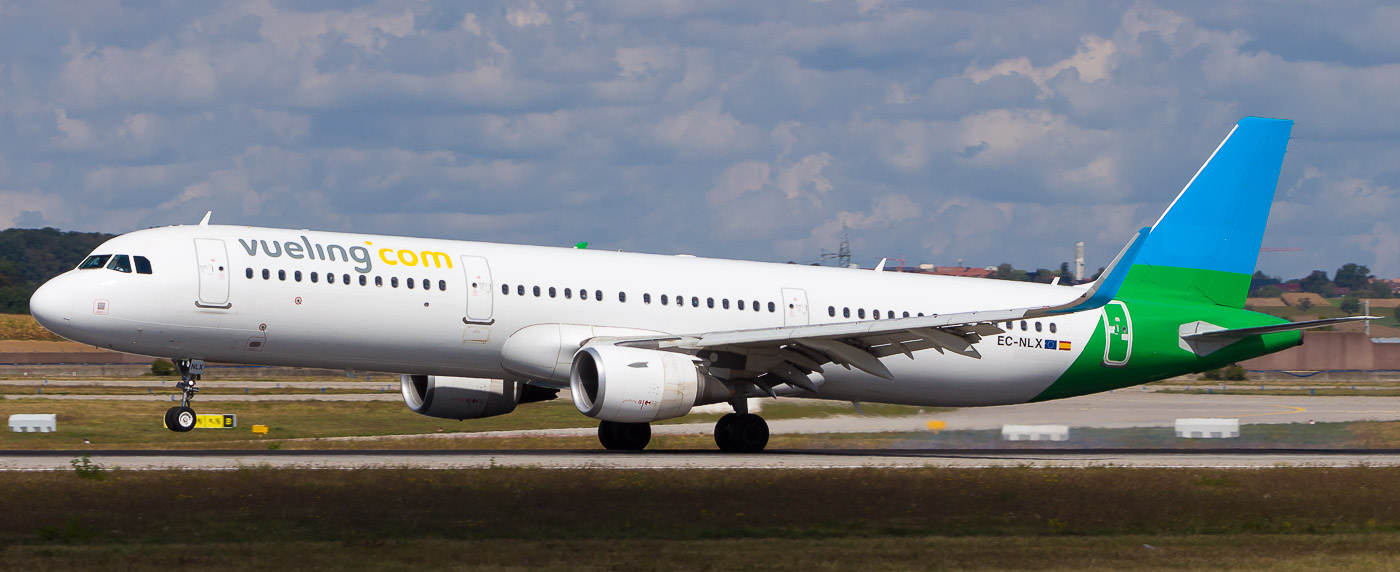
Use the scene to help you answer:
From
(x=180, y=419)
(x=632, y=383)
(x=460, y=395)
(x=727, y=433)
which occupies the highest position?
(x=632, y=383)

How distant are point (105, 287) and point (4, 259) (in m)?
174

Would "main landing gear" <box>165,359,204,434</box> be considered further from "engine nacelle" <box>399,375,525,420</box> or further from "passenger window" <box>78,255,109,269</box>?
"engine nacelle" <box>399,375,525,420</box>

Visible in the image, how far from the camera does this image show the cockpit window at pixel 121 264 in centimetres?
2628

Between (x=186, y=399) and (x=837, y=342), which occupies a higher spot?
(x=837, y=342)

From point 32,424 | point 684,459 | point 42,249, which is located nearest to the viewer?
point 684,459

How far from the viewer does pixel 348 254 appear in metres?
27.3

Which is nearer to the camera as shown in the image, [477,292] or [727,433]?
[477,292]

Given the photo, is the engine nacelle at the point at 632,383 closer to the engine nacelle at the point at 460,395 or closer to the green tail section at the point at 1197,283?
the engine nacelle at the point at 460,395

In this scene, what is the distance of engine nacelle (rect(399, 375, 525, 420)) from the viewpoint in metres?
30.3

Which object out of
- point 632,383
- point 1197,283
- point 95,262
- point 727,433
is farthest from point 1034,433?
point 95,262

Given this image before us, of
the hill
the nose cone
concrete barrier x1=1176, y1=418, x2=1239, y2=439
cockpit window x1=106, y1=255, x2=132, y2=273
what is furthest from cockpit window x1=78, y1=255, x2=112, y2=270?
the hill

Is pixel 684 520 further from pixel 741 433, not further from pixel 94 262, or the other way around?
pixel 94 262

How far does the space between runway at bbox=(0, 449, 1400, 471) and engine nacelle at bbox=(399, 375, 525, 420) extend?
1.21 metres

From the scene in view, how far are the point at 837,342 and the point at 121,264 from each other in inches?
527
